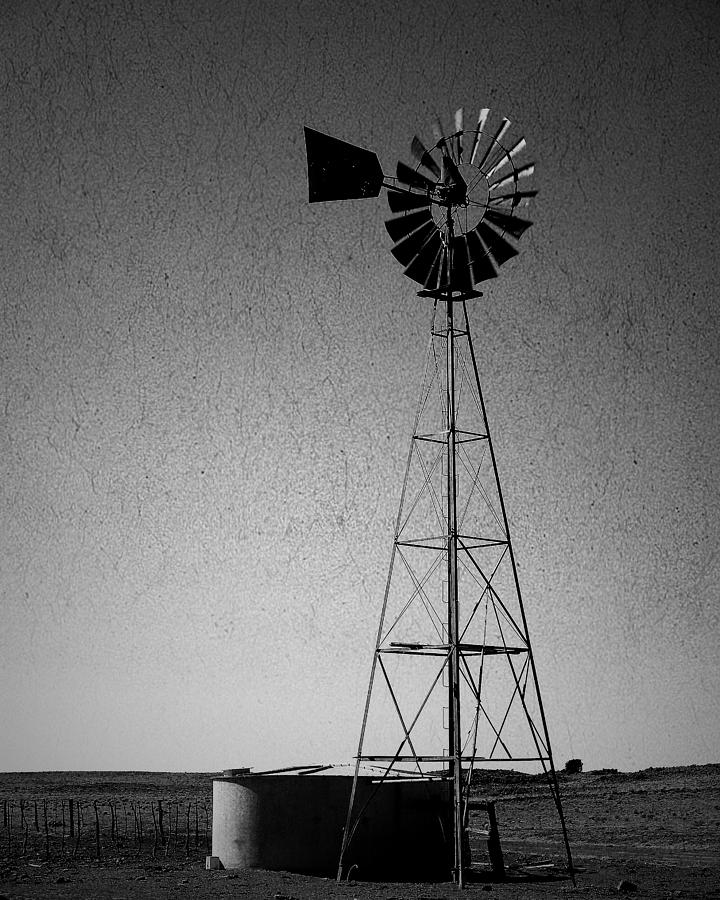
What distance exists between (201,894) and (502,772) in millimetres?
61201

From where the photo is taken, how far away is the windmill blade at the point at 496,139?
86.0ft

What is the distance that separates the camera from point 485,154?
26.6 m

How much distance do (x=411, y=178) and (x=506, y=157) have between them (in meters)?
2.22

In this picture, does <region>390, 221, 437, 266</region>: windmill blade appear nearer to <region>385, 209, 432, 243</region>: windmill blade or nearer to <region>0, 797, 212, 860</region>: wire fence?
<region>385, 209, 432, 243</region>: windmill blade

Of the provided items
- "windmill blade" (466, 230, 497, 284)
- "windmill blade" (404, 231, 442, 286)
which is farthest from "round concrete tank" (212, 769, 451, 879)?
"windmill blade" (466, 230, 497, 284)

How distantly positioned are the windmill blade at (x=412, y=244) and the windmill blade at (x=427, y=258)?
0.29 ft

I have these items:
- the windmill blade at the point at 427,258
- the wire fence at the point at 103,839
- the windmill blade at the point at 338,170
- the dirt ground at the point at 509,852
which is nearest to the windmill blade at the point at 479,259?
the windmill blade at the point at 427,258

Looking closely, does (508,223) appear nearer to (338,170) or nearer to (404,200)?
(404,200)

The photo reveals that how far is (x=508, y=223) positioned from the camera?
88.3 ft

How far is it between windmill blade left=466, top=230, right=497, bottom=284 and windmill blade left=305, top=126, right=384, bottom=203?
264 cm

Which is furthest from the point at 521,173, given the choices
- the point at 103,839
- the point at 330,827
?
the point at 103,839

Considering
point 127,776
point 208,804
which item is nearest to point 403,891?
point 208,804

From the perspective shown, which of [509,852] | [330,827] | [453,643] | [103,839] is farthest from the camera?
[103,839]

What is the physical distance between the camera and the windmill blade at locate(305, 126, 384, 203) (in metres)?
25.6
